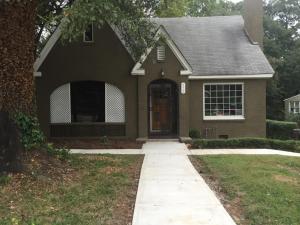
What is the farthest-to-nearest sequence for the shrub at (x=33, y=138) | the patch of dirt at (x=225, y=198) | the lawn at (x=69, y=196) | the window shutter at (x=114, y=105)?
1. the window shutter at (x=114, y=105)
2. the shrub at (x=33, y=138)
3. the patch of dirt at (x=225, y=198)
4. the lawn at (x=69, y=196)

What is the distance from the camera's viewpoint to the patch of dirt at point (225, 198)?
802 centimetres

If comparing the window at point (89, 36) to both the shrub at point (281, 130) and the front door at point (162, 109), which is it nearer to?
the front door at point (162, 109)

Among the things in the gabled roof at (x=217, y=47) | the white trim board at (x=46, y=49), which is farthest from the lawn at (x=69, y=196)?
the gabled roof at (x=217, y=47)

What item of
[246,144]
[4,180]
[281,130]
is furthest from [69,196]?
[281,130]

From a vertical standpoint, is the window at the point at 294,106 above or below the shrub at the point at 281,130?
above

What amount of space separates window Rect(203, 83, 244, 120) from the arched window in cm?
426

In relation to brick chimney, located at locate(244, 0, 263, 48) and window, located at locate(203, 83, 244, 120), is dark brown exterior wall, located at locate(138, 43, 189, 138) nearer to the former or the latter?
window, located at locate(203, 83, 244, 120)

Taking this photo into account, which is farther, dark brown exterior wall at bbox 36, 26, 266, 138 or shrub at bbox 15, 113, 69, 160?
dark brown exterior wall at bbox 36, 26, 266, 138

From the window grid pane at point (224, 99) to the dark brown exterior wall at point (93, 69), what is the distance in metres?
3.86

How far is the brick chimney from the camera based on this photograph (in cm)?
2614

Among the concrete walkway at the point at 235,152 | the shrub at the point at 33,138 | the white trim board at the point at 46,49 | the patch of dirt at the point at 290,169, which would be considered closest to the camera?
the patch of dirt at the point at 290,169

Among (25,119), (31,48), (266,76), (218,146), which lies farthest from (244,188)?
(266,76)

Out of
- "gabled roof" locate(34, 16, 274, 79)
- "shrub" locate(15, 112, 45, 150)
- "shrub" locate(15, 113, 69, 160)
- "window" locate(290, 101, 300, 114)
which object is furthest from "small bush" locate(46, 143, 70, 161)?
"window" locate(290, 101, 300, 114)

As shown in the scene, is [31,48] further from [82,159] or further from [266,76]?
[266,76]
